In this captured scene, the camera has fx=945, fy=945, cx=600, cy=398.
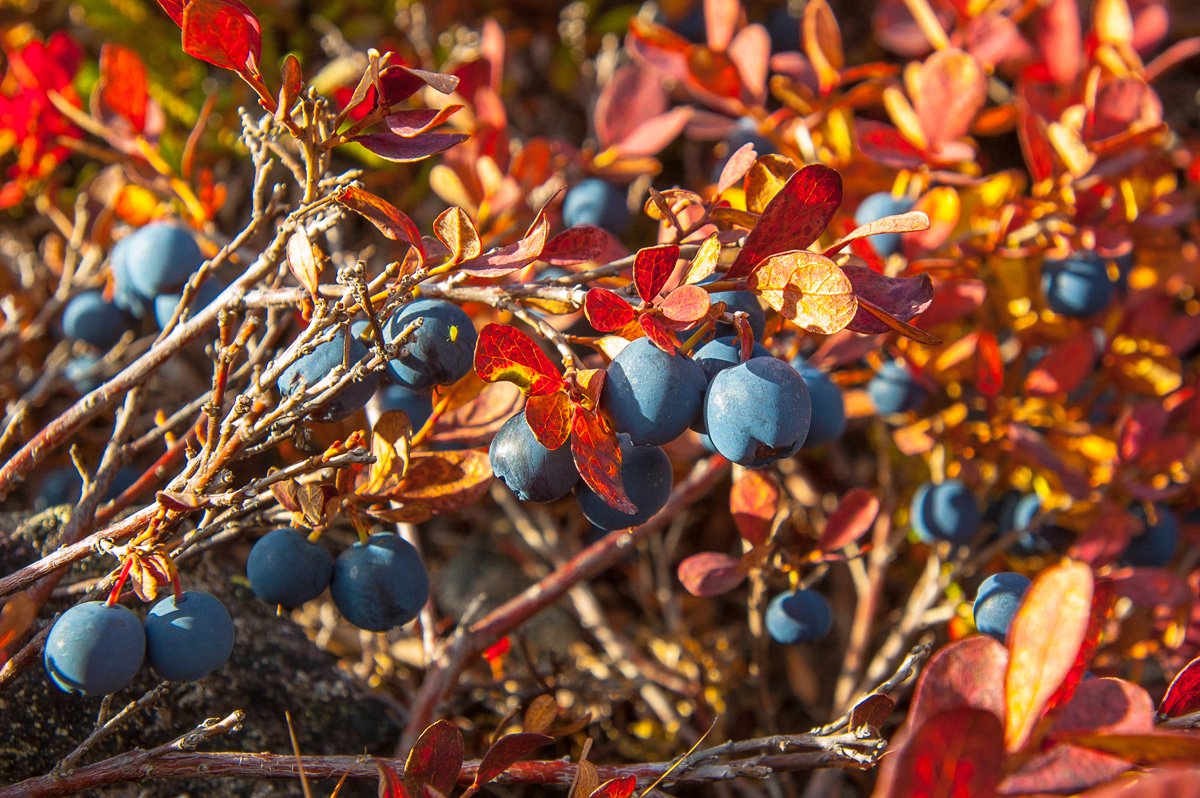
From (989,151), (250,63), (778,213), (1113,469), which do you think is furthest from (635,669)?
(989,151)

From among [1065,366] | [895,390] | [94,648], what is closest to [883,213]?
[895,390]

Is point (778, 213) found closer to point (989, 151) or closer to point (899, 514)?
point (899, 514)

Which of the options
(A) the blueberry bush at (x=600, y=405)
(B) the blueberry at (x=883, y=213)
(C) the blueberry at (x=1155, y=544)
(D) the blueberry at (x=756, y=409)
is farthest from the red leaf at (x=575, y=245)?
(C) the blueberry at (x=1155, y=544)

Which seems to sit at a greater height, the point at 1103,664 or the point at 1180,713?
the point at 1180,713

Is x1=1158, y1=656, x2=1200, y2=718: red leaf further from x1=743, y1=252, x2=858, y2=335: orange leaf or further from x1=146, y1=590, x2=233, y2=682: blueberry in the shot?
x1=146, y1=590, x2=233, y2=682: blueberry

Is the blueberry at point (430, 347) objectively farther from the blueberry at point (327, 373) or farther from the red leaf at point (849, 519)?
the red leaf at point (849, 519)

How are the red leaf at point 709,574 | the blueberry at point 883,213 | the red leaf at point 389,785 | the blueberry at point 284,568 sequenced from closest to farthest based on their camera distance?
1. the red leaf at point 389,785
2. the blueberry at point 284,568
3. the red leaf at point 709,574
4. the blueberry at point 883,213
